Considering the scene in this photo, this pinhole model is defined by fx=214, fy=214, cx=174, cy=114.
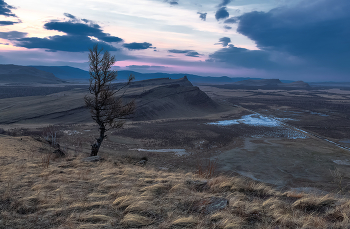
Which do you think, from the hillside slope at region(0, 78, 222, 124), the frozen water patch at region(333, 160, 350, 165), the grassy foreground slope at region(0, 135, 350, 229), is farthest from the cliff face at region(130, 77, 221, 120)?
the grassy foreground slope at region(0, 135, 350, 229)

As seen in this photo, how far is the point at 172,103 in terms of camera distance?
60625 millimetres

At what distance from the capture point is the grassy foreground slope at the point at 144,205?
489 centimetres

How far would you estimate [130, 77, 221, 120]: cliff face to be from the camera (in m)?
52.7

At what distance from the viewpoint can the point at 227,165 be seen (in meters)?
20.6

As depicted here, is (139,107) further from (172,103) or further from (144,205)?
(144,205)

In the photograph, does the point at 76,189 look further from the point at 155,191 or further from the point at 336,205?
the point at 336,205

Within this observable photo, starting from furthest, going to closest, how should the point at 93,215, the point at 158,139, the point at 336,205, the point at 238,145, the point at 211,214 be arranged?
the point at 158,139
the point at 238,145
the point at 336,205
the point at 211,214
the point at 93,215

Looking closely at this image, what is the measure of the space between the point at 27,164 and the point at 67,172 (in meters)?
2.33

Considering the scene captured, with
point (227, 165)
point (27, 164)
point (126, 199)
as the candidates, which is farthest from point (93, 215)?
point (227, 165)

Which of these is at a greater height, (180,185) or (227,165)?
(180,185)

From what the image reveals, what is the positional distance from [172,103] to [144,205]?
181 feet

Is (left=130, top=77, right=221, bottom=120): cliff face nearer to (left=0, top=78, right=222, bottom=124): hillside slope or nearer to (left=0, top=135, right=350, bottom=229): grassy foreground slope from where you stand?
(left=0, top=78, right=222, bottom=124): hillside slope

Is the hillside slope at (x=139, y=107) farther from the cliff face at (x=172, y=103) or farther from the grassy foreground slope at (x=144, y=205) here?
the grassy foreground slope at (x=144, y=205)

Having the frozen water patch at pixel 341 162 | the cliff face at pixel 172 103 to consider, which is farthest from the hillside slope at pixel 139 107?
the frozen water patch at pixel 341 162
